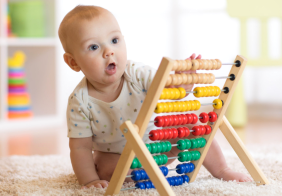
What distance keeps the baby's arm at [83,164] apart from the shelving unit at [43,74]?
1.22m

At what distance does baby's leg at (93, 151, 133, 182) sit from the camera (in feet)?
3.77

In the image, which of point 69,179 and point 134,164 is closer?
point 134,164

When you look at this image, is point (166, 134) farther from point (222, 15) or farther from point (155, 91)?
point (222, 15)

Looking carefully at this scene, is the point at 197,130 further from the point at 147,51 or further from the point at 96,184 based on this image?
the point at 147,51

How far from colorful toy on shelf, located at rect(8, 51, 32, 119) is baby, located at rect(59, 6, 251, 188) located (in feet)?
4.00

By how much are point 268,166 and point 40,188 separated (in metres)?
0.73

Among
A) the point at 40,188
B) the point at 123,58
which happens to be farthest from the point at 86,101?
the point at 40,188

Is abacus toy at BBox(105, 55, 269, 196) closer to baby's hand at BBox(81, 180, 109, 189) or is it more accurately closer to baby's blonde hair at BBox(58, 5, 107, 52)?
baby's hand at BBox(81, 180, 109, 189)

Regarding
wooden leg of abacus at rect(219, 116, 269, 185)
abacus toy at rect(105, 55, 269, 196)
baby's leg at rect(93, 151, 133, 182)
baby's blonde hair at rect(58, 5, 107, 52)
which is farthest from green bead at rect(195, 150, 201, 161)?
baby's blonde hair at rect(58, 5, 107, 52)

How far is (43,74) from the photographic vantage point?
→ 2453 millimetres

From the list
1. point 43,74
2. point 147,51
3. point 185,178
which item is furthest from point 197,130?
point 147,51

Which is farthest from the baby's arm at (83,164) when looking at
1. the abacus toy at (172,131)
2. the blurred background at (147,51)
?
the blurred background at (147,51)

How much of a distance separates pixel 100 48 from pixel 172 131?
0.31 meters

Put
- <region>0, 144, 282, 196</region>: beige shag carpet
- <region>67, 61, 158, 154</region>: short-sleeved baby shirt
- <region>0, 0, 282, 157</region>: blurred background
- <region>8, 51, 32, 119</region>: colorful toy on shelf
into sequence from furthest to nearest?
1. <region>8, 51, 32, 119</region>: colorful toy on shelf
2. <region>0, 0, 282, 157</region>: blurred background
3. <region>67, 61, 158, 154</region>: short-sleeved baby shirt
4. <region>0, 144, 282, 196</region>: beige shag carpet
